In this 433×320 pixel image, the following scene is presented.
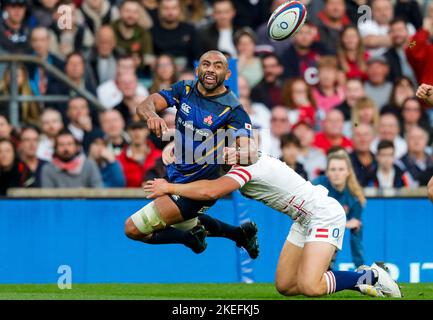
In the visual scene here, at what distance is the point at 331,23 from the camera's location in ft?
62.8

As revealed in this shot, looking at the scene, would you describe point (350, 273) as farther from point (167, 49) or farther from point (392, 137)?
point (167, 49)

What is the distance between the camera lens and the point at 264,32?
62.1 ft

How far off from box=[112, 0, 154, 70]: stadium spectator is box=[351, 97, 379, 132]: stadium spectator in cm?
299

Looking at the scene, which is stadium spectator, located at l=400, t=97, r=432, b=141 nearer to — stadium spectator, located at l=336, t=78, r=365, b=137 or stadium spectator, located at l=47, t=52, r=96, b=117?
stadium spectator, located at l=336, t=78, r=365, b=137

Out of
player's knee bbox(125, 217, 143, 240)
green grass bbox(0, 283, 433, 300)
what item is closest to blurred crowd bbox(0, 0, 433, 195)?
green grass bbox(0, 283, 433, 300)

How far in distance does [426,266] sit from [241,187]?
403 centimetres

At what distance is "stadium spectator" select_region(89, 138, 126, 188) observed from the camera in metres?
16.3

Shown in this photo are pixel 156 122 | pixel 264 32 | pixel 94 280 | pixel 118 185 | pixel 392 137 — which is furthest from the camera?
pixel 264 32

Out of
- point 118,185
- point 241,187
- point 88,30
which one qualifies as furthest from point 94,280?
point 88,30

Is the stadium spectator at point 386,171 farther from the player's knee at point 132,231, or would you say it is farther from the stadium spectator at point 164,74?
the player's knee at point 132,231

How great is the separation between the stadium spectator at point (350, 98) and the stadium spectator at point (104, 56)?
10.4 ft

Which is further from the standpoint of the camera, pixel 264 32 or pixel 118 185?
pixel 264 32

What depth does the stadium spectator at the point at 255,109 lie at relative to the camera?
57.6 ft

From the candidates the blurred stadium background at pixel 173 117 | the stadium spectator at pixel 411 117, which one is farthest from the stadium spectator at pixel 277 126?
the stadium spectator at pixel 411 117
